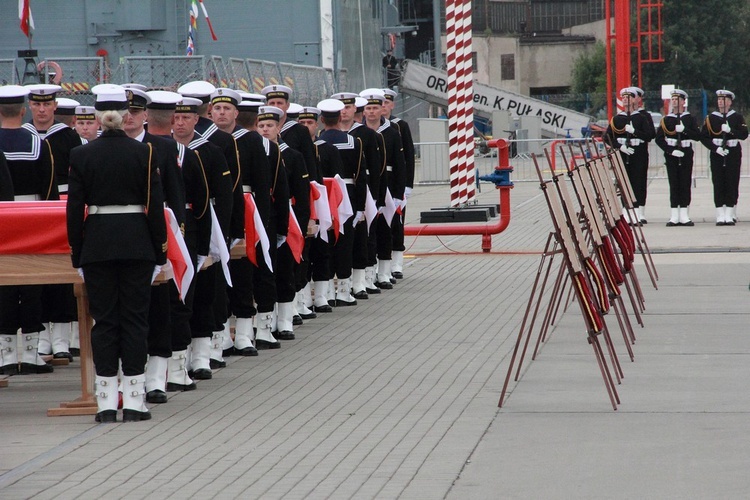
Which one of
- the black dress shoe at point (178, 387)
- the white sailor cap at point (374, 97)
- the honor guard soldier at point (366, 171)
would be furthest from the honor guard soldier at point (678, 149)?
the black dress shoe at point (178, 387)

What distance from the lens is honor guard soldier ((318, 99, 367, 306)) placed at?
13273mm

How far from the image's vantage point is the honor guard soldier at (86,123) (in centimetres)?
1143

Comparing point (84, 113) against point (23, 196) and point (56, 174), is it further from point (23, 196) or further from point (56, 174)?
point (23, 196)

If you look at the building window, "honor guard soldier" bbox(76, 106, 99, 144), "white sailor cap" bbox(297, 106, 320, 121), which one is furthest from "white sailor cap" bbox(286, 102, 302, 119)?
the building window

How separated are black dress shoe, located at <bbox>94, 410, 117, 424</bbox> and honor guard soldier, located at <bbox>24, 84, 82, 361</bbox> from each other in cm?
241

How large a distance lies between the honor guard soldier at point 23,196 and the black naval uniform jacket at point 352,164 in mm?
3805

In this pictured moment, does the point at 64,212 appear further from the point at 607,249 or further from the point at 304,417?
the point at 607,249

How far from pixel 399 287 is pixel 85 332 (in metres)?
7.02

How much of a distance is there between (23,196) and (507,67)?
7347 centimetres

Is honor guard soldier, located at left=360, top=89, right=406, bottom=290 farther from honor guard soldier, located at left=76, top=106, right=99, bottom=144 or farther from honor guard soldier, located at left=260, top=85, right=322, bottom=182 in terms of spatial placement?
honor guard soldier, located at left=76, top=106, right=99, bottom=144

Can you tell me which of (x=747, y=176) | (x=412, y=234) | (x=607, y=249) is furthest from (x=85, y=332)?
(x=747, y=176)

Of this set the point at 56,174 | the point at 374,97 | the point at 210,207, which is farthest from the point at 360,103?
the point at 210,207

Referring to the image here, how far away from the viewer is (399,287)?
49.7ft

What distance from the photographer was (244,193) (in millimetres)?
10469
